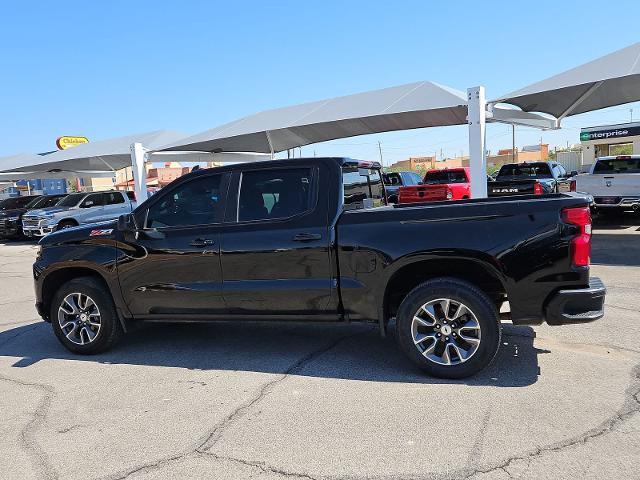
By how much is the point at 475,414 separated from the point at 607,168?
13.5m

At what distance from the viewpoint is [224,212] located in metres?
4.91

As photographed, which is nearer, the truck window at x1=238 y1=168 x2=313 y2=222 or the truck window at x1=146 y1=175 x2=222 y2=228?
the truck window at x1=238 y1=168 x2=313 y2=222

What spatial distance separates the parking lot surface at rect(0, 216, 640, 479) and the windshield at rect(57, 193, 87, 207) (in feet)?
48.2

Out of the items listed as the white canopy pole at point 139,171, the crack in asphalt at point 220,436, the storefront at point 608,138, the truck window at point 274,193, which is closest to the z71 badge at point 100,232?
the truck window at point 274,193

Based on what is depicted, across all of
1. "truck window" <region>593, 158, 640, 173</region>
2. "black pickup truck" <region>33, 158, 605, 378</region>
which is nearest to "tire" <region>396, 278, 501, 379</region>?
"black pickup truck" <region>33, 158, 605, 378</region>

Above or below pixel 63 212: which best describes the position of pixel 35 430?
below

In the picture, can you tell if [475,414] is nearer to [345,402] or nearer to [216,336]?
[345,402]

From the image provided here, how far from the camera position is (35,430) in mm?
3770

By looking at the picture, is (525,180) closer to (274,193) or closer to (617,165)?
(617,165)

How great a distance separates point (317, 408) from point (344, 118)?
485 inches

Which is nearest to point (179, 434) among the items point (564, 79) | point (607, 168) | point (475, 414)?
point (475, 414)

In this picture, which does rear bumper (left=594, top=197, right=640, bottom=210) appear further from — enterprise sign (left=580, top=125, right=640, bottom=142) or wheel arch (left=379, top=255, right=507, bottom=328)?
enterprise sign (left=580, top=125, right=640, bottom=142)

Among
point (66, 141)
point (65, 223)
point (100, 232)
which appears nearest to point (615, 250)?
point (100, 232)

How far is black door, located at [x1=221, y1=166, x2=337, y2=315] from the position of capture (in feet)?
14.9
